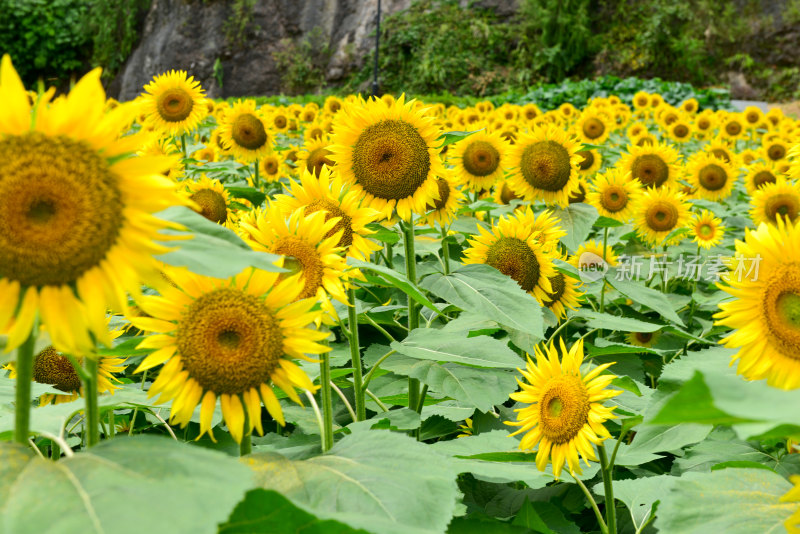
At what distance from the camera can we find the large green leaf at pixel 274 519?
3.10 ft

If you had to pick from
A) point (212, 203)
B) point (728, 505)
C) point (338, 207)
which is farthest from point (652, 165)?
point (728, 505)

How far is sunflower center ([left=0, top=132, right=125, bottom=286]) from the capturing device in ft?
3.05

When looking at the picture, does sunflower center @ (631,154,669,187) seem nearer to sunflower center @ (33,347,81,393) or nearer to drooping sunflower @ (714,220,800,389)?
drooping sunflower @ (714,220,800,389)

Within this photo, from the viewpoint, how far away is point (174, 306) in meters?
1.25

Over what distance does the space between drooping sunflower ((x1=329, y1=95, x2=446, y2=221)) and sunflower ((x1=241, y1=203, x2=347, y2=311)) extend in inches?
33.6

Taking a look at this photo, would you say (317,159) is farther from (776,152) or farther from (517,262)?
(776,152)

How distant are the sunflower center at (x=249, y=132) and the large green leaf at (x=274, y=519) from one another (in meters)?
4.19

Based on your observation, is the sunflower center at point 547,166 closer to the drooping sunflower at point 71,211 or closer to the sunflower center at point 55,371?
the sunflower center at point 55,371

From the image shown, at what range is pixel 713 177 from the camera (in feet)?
18.3

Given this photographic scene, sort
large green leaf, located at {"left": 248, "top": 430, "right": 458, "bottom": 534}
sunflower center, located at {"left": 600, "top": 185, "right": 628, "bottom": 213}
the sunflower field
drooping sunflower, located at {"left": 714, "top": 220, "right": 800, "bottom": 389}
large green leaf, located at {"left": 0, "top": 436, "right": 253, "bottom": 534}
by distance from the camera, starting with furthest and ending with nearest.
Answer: sunflower center, located at {"left": 600, "top": 185, "right": 628, "bottom": 213} → drooping sunflower, located at {"left": 714, "top": 220, "right": 800, "bottom": 389} → large green leaf, located at {"left": 248, "top": 430, "right": 458, "bottom": 534} → the sunflower field → large green leaf, located at {"left": 0, "top": 436, "right": 253, "bottom": 534}

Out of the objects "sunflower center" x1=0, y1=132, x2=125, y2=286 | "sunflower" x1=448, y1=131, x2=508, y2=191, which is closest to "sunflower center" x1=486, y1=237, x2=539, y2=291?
"sunflower" x1=448, y1=131, x2=508, y2=191

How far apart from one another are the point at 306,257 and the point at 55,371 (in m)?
1.00

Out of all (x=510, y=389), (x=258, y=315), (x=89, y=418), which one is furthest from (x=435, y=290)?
(x=89, y=418)

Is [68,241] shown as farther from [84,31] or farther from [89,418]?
[84,31]
